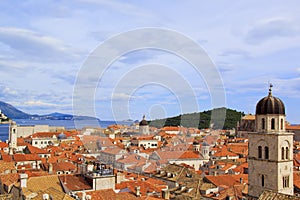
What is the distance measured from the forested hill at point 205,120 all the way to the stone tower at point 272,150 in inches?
4652

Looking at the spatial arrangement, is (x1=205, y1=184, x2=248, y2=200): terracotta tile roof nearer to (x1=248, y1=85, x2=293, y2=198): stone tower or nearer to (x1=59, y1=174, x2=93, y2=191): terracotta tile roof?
(x1=248, y1=85, x2=293, y2=198): stone tower

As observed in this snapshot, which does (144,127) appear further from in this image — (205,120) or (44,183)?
(44,183)

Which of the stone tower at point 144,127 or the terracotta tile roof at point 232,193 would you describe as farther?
the stone tower at point 144,127

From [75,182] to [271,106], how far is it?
1352 centimetres

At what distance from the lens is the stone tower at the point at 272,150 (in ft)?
79.9

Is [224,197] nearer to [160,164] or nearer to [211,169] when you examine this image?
[211,169]

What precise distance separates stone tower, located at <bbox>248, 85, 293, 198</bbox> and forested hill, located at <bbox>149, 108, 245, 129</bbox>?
11816 centimetres

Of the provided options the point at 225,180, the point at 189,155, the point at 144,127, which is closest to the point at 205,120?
the point at 144,127

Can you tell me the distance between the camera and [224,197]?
2803 centimetres

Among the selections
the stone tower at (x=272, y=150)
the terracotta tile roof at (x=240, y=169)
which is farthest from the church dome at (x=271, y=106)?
the terracotta tile roof at (x=240, y=169)

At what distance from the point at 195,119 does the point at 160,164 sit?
109958 mm

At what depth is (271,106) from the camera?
80.6 ft

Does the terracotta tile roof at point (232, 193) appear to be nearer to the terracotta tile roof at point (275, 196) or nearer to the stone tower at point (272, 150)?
the stone tower at point (272, 150)

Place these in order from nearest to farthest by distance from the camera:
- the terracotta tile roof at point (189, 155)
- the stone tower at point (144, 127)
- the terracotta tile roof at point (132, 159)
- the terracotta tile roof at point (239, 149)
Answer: the terracotta tile roof at point (132, 159) → the terracotta tile roof at point (189, 155) → the terracotta tile roof at point (239, 149) → the stone tower at point (144, 127)
